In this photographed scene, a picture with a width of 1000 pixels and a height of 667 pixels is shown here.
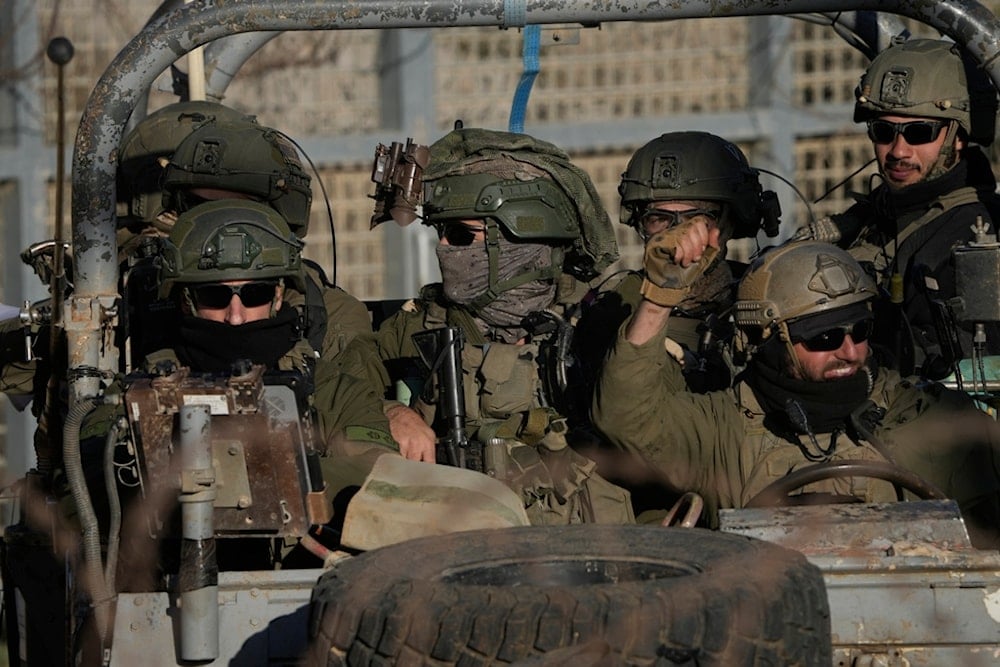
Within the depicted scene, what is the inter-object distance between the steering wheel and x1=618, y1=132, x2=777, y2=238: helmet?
2.05 m

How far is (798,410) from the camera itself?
5.22m

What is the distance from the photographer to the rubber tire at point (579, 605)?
143 inches

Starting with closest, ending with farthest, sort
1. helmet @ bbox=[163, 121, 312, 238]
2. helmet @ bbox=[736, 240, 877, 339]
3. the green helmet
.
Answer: helmet @ bbox=[736, 240, 877, 339] < the green helmet < helmet @ bbox=[163, 121, 312, 238]

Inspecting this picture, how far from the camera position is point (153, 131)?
7.75 m

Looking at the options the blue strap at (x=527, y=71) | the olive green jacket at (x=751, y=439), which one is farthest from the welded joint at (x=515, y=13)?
the olive green jacket at (x=751, y=439)

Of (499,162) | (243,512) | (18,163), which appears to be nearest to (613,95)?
(18,163)

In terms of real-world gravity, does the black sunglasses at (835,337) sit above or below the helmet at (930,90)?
below

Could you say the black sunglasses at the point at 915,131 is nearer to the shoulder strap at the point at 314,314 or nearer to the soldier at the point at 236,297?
the shoulder strap at the point at 314,314

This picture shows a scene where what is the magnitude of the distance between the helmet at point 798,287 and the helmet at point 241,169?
233 cm

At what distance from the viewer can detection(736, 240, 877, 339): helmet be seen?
5309 millimetres

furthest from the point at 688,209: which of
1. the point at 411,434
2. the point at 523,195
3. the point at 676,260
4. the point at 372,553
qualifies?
the point at 372,553

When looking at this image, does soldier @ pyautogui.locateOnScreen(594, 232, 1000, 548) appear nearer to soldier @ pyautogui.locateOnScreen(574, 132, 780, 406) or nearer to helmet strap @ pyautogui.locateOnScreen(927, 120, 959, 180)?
soldier @ pyautogui.locateOnScreen(574, 132, 780, 406)

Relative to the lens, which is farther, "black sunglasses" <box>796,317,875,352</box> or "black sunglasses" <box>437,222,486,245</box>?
"black sunglasses" <box>437,222,486,245</box>

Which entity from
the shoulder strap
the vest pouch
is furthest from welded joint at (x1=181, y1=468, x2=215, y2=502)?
the shoulder strap
